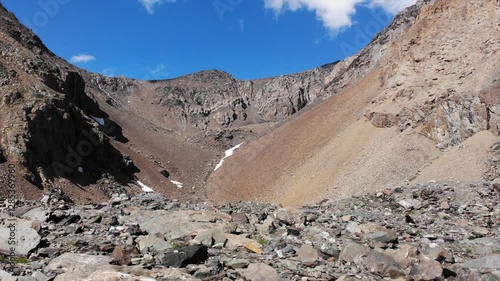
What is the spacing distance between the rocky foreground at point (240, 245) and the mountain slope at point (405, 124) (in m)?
14.3

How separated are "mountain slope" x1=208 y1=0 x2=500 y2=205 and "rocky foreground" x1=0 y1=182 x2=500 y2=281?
14.3 metres

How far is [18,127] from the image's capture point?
34344 mm

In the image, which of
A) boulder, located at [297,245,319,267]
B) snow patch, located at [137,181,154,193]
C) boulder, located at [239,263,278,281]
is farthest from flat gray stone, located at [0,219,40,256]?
snow patch, located at [137,181,154,193]

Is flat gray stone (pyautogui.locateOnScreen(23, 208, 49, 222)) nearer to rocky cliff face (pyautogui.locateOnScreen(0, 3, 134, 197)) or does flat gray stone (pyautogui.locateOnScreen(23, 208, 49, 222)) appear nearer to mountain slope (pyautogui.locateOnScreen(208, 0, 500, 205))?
rocky cliff face (pyautogui.locateOnScreen(0, 3, 134, 197))

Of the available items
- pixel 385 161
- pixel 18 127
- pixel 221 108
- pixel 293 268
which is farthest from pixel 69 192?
pixel 221 108

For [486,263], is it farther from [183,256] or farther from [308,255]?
[183,256]

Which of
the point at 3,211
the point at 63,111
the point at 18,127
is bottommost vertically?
the point at 3,211

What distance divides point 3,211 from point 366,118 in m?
38.2

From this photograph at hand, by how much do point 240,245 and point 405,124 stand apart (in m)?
30.9

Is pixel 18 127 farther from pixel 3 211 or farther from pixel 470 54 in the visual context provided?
pixel 470 54

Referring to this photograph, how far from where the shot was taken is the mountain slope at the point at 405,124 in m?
31.4

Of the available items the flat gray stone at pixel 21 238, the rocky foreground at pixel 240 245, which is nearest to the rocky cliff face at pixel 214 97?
the rocky foreground at pixel 240 245

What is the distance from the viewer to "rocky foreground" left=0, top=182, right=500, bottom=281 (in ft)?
28.7

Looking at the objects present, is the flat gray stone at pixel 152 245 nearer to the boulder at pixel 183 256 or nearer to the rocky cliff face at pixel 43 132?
the boulder at pixel 183 256
